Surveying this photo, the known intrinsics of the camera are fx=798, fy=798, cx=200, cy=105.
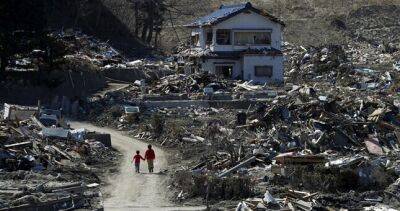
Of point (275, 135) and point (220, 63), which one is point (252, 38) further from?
point (275, 135)

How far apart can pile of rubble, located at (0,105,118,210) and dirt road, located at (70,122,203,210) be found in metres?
0.40

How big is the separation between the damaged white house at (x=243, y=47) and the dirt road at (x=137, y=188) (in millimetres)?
19642

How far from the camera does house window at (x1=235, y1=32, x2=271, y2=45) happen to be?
45.9 meters

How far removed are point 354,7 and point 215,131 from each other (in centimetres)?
5029

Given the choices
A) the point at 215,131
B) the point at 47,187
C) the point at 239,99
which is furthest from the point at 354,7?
the point at 47,187

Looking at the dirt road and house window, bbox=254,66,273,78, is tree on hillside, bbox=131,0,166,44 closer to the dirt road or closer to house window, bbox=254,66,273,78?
house window, bbox=254,66,273,78

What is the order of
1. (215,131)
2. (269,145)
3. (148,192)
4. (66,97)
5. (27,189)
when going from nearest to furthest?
(27,189) < (148,192) < (269,145) < (215,131) < (66,97)

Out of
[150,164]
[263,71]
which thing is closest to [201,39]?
[263,71]

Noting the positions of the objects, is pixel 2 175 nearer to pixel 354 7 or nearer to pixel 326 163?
pixel 326 163

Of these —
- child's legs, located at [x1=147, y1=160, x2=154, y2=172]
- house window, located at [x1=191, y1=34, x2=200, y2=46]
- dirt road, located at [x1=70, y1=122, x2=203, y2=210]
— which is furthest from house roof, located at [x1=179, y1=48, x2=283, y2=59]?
child's legs, located at [x1=147, y1=160, x2=154, y2=172]

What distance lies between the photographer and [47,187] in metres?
18.4

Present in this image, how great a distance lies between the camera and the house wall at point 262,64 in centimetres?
4453

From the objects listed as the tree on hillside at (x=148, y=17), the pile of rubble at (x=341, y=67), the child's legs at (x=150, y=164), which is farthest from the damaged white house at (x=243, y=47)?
the child's legs at (x=150, y=164)

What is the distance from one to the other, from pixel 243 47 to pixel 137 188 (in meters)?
26.1
